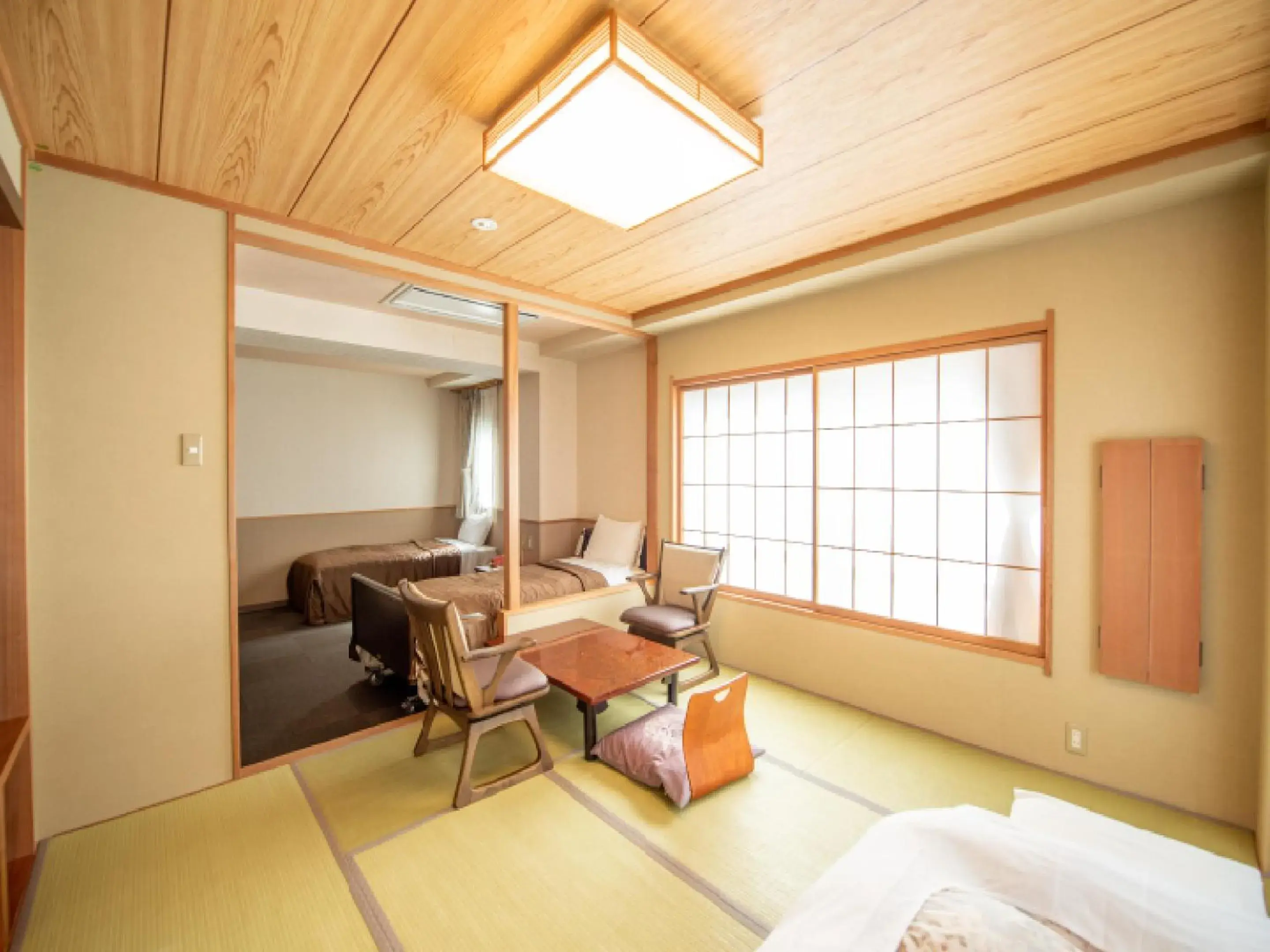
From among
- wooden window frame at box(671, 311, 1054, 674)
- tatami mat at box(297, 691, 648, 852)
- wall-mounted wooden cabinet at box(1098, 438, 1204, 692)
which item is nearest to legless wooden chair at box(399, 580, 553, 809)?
tatami mat at box(297, 691, 648, 852)

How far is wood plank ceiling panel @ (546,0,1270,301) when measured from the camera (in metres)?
1.45

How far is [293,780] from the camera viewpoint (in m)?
2.41

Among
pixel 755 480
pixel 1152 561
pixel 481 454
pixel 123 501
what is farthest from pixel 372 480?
pixel 1152 561

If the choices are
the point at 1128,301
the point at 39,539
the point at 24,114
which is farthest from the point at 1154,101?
the point at 39,539

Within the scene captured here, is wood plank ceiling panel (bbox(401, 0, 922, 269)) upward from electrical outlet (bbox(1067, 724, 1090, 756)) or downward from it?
upward

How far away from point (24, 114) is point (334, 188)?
89 centimetres

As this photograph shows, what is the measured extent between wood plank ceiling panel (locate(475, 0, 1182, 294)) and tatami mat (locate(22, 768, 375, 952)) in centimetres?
280

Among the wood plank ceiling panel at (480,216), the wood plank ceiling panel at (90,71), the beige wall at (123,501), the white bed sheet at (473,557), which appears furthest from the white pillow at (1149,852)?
the white bed sheet at (473,557)

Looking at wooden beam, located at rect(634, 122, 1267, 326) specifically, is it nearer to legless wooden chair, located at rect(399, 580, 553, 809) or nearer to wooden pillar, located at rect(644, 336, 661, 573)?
wooden pillar, located at rect(644, 336, 661, 573)

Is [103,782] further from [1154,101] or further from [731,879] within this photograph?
[1154,101]

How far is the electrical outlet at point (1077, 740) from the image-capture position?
2377 mm

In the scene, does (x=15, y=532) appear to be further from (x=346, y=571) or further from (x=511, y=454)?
(x=346, y=571)

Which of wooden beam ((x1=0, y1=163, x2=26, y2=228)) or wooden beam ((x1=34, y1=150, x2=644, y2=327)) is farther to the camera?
wooden beam ((x1=34, y1=150, x2=644, y2=327))

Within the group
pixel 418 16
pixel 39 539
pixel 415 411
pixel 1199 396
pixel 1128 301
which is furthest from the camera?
pixel 415 411
